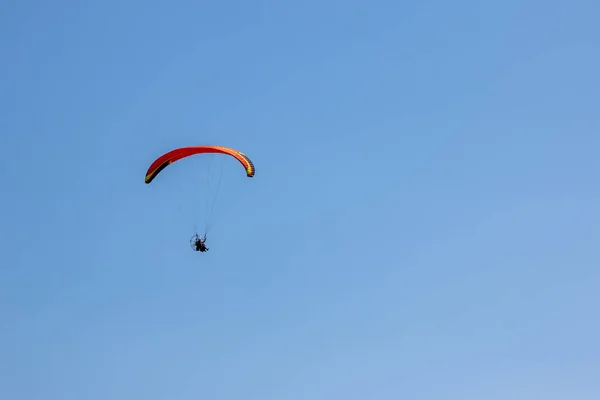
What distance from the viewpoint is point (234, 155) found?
68875 mm

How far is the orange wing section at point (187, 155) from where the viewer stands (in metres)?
68.3

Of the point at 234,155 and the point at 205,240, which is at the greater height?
the point at 234,155

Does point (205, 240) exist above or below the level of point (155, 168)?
below

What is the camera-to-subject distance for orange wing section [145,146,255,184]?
6831 centimetres

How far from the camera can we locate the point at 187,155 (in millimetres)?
69688

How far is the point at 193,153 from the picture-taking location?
6931cm

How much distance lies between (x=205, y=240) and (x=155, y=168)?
642 centimetres

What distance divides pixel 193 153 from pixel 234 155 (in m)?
2.94

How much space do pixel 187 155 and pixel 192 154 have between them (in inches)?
19.7

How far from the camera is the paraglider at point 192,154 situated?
68.4 metres

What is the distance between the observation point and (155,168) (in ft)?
232

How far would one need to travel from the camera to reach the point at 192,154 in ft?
228

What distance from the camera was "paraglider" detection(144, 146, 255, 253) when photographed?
68.4 m
